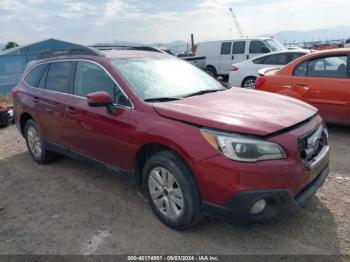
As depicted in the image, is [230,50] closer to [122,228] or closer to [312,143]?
[312,143]

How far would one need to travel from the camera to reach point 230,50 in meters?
14.9

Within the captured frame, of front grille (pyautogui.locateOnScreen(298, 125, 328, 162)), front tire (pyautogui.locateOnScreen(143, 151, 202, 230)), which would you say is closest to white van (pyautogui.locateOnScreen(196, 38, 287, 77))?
front grille (pyautogui.locateOnScreen(298, 125, 328, 162))

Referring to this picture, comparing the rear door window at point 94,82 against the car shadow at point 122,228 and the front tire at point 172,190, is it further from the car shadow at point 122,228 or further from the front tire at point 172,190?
the car shadow at point 122,228

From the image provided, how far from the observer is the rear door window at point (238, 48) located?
47.2ft

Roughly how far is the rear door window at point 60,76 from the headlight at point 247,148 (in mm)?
2532

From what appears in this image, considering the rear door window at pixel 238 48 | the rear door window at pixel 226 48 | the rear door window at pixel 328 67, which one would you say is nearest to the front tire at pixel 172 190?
the rear door window at pixel 328 67

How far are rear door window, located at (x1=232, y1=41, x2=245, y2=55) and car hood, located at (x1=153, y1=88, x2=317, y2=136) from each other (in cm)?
1116

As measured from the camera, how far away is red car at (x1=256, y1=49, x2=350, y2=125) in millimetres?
5605

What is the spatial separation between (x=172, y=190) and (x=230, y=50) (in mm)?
12683

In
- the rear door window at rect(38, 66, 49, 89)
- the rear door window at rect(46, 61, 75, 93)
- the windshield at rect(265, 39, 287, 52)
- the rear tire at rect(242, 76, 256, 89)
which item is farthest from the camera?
the windshield at rect(265, 39, 287, 52)

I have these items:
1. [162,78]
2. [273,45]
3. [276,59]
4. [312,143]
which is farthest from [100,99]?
[273,45]

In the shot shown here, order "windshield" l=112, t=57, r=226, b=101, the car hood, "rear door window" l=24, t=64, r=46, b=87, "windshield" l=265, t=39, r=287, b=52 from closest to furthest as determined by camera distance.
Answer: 1. the car hood
2. "windshield" l=112, t=57, r=226, b=101
3. "rear door window" l=24, t=64, r=46, b=87
4. "windshield" l=265, t=39, r=287, b=52

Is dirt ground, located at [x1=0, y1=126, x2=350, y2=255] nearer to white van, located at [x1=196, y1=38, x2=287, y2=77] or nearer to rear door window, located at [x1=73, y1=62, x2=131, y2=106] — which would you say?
rear door window, located at [x1=73, y1=62, x2=131, y2=106]

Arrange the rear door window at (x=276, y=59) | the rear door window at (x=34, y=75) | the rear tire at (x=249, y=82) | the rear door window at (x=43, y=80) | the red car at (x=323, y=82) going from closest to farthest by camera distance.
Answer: the rear door window at (x=43, y=80), the rear door window at (x=34, y=75), the red car at (x=323, y=82), the rear door window at (x=276, y=59), the rear tire at (x=249, y=82)
